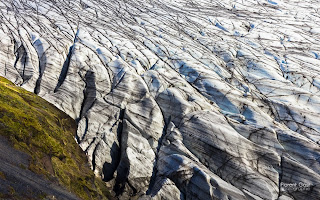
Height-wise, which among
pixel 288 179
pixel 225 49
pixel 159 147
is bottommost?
pixel 159 147

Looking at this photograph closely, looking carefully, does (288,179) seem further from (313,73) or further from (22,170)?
(22,170)

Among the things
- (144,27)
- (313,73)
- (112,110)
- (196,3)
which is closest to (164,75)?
(112,110)

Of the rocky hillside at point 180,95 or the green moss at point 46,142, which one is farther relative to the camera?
the rocky hillside at point 180,95

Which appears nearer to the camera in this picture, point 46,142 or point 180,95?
point 46,142

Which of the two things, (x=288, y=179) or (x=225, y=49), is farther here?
(x=225, y=49)
